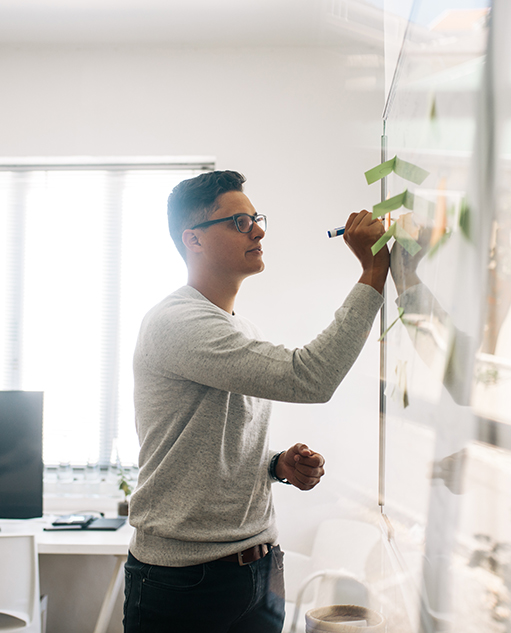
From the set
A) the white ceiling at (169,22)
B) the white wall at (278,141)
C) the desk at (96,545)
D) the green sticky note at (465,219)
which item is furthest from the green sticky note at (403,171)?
the desk at (96,545)

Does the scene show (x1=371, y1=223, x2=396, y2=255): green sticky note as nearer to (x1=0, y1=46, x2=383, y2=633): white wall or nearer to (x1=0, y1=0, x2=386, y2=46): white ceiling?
(x1=0, y1=46, x2=383, y2=633): white wall

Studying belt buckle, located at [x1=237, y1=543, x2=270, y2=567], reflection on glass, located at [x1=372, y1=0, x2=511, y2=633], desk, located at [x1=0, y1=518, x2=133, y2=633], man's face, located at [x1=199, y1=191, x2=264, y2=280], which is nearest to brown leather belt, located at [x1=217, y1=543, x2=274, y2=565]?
belt buckle, located at [x1=237, y1=543, x2=270, y2=567]

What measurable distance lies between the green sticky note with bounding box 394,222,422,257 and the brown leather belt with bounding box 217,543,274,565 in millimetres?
661

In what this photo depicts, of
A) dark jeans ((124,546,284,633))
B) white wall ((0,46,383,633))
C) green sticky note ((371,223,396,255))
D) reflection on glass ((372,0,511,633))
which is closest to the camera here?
reflection on glass ((372,0,511,633))

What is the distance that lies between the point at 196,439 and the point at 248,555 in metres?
0.25

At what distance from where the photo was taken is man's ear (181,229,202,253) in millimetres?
1080

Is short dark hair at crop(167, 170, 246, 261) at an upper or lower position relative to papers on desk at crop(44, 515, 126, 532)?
upper

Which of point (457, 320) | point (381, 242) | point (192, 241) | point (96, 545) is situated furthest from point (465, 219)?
point (96, 545)

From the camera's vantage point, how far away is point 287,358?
2.41 ft

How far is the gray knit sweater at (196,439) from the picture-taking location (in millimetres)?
793

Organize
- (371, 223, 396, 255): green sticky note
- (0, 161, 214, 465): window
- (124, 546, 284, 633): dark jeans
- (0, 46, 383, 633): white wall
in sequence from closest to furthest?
(371, 223, 396, 255): green sticky note → (124, 546, 284, 633): dark jeans → (0, 46, 383, 633): white wall → (0, 161, 214, 465): window

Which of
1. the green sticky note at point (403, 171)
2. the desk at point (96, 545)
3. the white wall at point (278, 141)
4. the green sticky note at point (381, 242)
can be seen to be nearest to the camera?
the green sticky note at point (403, 171)

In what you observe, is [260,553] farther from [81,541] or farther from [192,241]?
[81,541]

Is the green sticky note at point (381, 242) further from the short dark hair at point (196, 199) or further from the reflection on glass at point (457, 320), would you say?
the short dark hair at point (196, 199)
